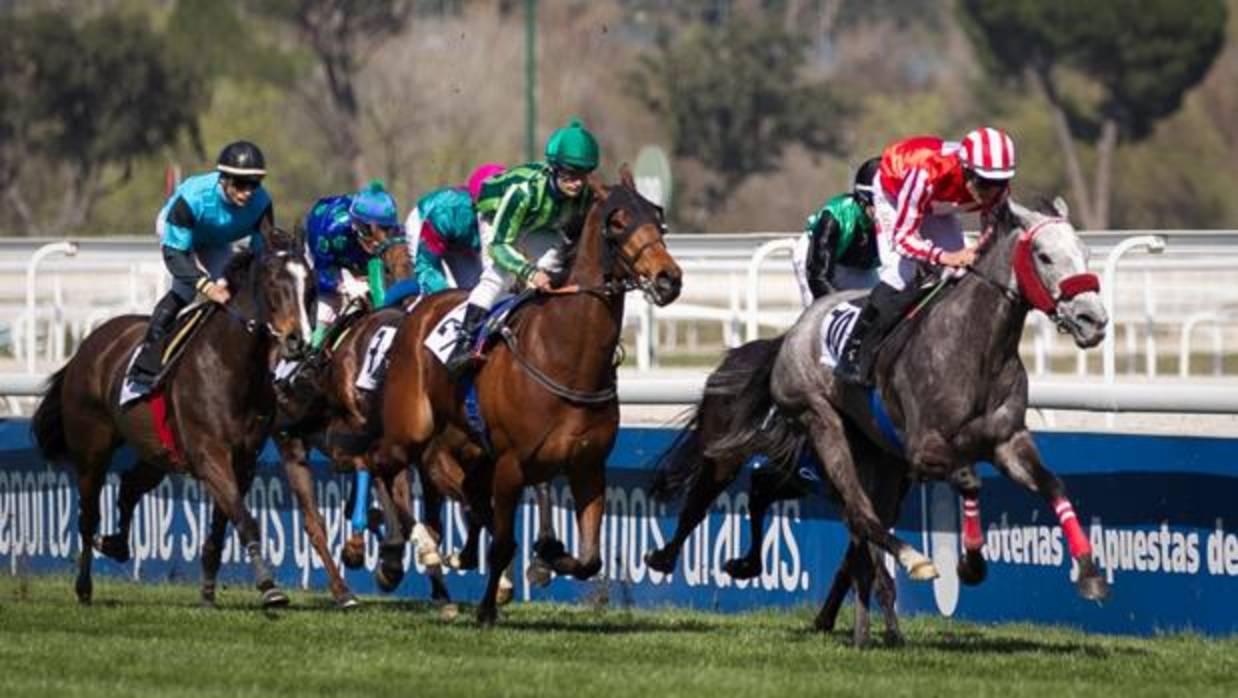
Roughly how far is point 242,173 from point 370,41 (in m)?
45.7

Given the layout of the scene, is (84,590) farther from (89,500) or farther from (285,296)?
(285,296)

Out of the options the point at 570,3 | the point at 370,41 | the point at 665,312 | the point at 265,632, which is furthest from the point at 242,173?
the point at 570,3

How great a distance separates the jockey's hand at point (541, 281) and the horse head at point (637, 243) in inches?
14.1

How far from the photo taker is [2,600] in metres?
14.2

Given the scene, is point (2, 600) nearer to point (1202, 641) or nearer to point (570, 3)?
point (1202, 641)

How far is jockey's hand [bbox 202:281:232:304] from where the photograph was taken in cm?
1324

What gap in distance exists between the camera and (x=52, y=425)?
48.9 ft

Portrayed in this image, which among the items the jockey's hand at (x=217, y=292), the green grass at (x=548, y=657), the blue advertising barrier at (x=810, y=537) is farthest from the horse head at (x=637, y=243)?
the blue advertising barrier at (x=810, y=537)

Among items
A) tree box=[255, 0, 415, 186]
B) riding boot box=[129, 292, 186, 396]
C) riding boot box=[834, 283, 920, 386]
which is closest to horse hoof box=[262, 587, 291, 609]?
riding boot box=[129, 292, 186, 396]

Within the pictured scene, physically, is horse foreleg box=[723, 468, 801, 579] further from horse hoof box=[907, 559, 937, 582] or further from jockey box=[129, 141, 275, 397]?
jockey box=[129, 141, 275, 397]

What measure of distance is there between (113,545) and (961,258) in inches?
198

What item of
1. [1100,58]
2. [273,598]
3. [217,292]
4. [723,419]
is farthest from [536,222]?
[1100,58]

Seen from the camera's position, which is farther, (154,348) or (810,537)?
(810,537)

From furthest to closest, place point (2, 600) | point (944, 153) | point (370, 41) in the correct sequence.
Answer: point (370, 41)
point (2, 600)
point (944, 153)
